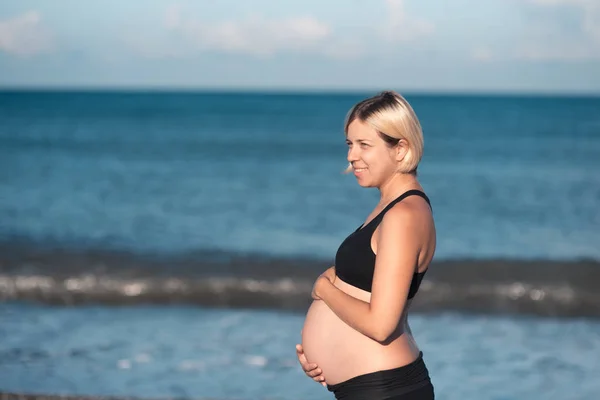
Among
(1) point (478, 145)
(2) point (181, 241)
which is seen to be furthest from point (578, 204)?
(1) point (478, 145)

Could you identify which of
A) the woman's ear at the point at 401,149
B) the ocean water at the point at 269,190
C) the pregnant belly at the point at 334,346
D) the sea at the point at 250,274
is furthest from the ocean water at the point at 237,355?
the ocean water at the point at 269,190

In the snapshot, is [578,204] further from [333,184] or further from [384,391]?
[384,391]

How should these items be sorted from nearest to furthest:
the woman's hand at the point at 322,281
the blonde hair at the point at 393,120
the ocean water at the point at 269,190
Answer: the blonde hair at the point at 393,120 < the woman's hand at the point at 322,281 < the ocean water at the point at 269,190

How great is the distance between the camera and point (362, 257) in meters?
3.04

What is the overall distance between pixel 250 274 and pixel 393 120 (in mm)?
9986

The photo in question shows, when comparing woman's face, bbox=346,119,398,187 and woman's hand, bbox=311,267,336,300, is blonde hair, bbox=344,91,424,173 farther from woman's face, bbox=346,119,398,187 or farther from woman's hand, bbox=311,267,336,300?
woman's hand, bbox=311,267,336,300

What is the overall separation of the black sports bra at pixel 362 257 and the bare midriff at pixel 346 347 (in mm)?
44

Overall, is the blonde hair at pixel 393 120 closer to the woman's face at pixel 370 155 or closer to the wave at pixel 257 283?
the woman's face at pixel 370 155

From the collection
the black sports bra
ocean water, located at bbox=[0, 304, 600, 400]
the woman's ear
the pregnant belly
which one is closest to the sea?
ocean water, located at bbox=[0, 304, 600, 400]

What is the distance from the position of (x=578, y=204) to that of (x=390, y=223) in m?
19.5

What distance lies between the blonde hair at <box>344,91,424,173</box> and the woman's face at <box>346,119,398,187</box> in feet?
0.07

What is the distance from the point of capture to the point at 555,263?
13.8 meters

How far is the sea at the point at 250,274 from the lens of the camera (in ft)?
24.3

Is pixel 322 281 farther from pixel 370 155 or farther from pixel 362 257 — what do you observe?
pixel 370 155
